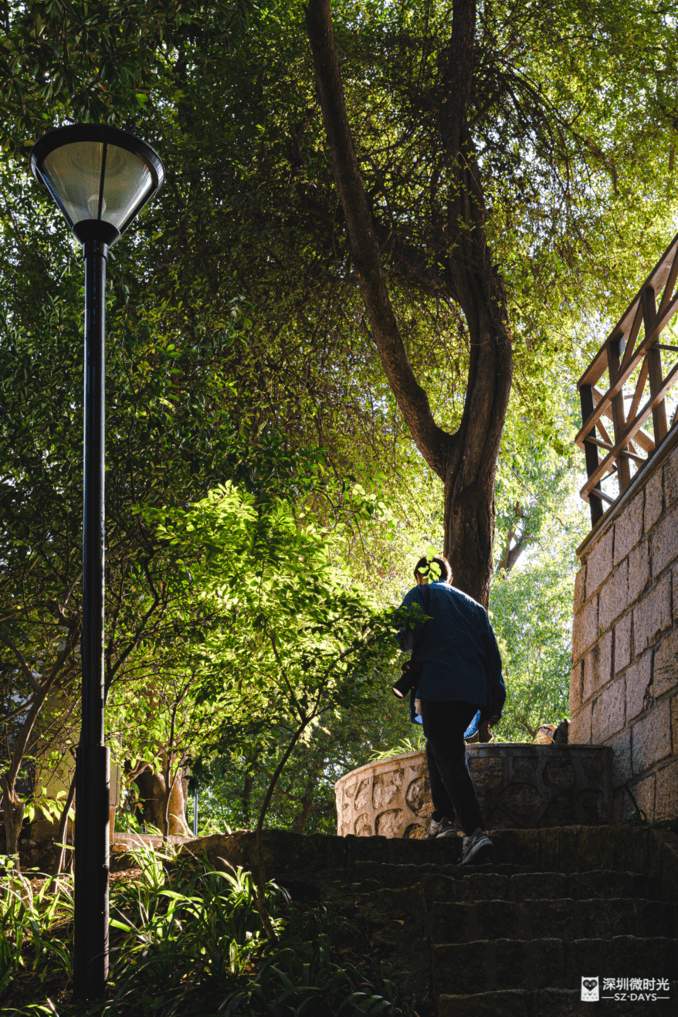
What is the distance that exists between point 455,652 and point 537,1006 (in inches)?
83.9

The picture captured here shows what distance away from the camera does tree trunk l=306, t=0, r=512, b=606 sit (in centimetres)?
728

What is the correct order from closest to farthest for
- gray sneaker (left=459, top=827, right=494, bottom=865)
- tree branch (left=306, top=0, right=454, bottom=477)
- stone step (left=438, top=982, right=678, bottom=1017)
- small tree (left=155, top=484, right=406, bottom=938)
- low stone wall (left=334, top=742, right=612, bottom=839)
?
1. stone step (left=438, top=982, right=678, bottom=1017)
2. small tree (left=155, top=484, right=406, bottom=938)
3. gray sneaker (left=459, top=827, right=494, bottom=865)
4. low stone wall (left=334, top=742, right=612, bottom=839)
5. tree branch (left=306, top=0, right=454, bottom=477)

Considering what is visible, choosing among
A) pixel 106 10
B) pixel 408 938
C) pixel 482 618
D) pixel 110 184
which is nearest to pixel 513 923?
pixel 408 938

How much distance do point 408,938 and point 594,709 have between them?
2920mm

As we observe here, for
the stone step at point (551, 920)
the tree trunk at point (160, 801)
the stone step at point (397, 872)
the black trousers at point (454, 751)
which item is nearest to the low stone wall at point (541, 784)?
the black trousers at point (454, 751)

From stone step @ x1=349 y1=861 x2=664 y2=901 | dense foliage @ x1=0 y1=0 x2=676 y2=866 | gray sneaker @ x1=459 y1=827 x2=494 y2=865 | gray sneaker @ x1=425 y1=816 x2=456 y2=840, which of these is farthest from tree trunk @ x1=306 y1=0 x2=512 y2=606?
stone step @ x1=349 y1=861 x2=664 y2=901

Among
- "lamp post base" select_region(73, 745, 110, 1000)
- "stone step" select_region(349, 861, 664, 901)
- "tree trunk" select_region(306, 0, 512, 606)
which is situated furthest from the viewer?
"tree trunk" select_region(306, 0, 512, 606)

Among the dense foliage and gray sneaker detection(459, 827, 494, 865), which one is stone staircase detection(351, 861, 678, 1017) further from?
the dense foliage

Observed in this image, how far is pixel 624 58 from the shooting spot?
314 inches

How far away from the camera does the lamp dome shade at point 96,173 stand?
332cm

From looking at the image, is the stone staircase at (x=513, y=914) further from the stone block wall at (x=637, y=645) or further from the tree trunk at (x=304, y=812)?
the tree trunk at (x=304, y=812)

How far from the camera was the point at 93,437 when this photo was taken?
129 inches

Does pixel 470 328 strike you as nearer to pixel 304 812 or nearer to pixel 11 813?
pixel 11 813

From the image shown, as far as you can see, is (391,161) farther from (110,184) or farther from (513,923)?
(513,923)
